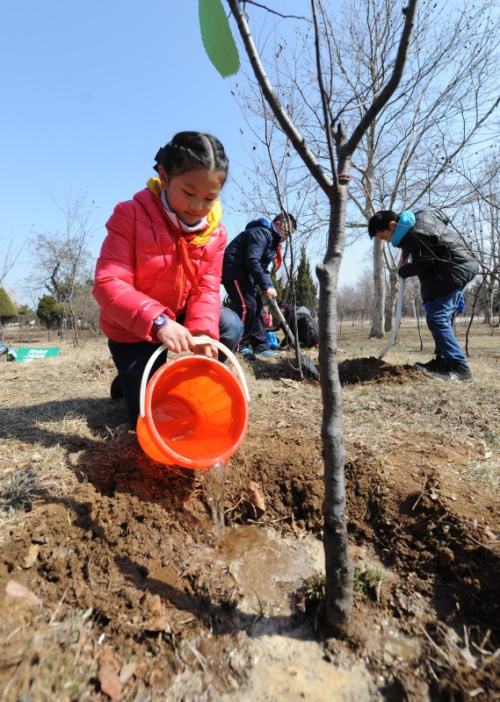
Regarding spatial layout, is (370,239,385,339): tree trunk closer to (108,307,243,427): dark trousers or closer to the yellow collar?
the yellow collar

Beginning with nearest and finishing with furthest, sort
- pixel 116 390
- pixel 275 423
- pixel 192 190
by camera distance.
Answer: pixel 192 190 → pixel 275 423 → pixel 116 390

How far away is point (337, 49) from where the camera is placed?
29.3 feet

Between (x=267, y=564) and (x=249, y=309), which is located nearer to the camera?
(x=267, y=564)

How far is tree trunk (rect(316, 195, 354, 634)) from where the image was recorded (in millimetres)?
1087

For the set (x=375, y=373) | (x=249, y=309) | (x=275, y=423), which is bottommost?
(x=275, y=423)

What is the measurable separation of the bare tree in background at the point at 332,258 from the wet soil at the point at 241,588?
20cm

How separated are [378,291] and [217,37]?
1107cm

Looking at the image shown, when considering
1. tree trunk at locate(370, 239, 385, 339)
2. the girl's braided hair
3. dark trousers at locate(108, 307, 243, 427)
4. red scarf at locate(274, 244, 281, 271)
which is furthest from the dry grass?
tree trunk at locate(370, 239, 385, 339)

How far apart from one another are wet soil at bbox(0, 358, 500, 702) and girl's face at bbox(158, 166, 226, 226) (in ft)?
4.21

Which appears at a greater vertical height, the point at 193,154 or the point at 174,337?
the point at 193,154

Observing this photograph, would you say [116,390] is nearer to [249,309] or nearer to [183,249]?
[183,249]

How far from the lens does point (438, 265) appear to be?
12.2 feet

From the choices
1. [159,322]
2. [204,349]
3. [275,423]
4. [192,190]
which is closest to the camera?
[159,322]

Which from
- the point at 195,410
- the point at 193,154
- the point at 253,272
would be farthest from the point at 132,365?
the point at 253,272
